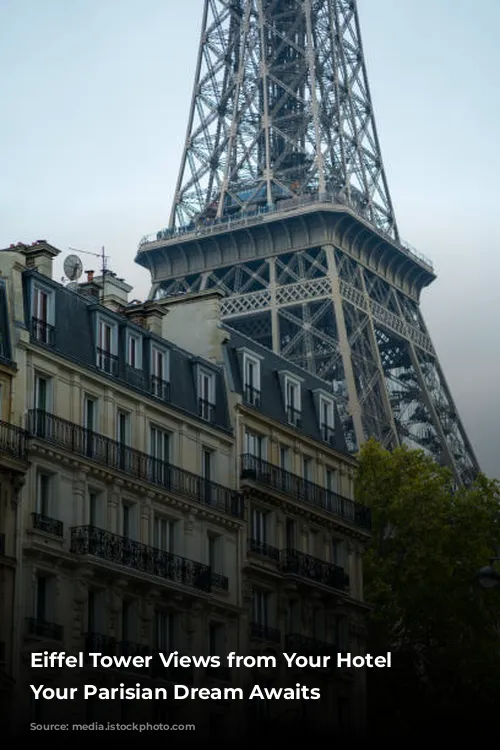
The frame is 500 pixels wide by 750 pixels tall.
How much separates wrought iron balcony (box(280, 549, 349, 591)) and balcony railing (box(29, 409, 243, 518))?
2.17 meters

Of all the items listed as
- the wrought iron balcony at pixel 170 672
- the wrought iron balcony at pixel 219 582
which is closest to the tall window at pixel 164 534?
the wrought iron balcony at pixel 219 582

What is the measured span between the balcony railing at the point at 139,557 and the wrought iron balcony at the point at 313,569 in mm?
3923

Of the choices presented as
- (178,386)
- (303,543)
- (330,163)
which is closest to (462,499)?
(303,543)

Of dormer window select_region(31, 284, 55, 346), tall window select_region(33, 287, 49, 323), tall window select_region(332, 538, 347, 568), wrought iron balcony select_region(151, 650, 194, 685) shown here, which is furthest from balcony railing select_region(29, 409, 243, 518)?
tall window select_region(332, 538, 347, 568)

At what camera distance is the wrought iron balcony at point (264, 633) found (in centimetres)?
4956

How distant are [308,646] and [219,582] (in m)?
4.18

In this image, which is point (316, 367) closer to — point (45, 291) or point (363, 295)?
point (363, 295)

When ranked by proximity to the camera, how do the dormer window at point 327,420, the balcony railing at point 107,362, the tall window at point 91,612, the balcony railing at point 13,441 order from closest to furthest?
the balcony railing at point 13,441 → the tall window at point 91,612 → the balcony railing at point 107,362 → the dormer window at point 327,420

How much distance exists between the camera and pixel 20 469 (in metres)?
41.9

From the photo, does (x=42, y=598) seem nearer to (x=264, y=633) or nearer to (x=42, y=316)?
(x=42, y=316)

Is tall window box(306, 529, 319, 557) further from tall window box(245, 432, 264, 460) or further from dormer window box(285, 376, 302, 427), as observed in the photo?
dormer window box(285, 376, 302, 427)

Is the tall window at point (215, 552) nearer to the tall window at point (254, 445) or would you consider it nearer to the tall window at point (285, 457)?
the tall window at point (254, 445)

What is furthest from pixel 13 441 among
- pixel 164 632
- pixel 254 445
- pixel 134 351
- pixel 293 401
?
pixel 293 401

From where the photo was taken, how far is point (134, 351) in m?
48.2
